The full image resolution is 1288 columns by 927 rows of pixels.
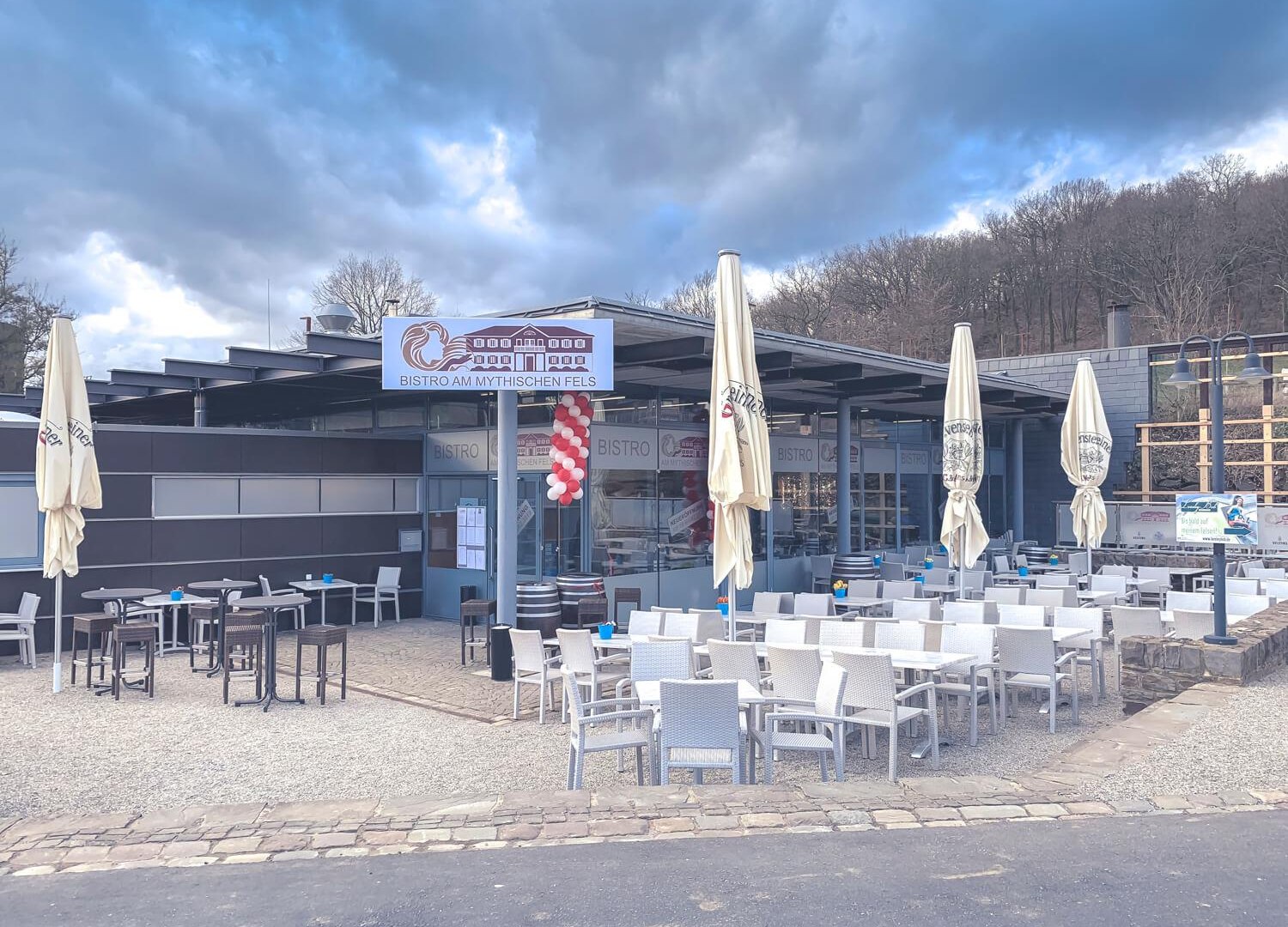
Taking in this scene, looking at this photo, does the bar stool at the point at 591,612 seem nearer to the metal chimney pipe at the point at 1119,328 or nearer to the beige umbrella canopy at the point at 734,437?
the beige umbrella canopy at the point at 734,437

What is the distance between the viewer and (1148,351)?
21641 mm

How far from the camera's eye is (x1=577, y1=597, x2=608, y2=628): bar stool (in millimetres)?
11280

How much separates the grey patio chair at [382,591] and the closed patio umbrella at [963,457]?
7874 millimetres

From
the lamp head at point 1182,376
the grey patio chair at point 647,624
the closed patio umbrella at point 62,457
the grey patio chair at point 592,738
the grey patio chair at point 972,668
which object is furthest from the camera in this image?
the lamp head at point 1182,376

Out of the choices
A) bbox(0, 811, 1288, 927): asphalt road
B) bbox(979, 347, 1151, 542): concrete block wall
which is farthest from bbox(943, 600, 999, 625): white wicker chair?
bbox(979, 347, 1151, 542): concrete block wall

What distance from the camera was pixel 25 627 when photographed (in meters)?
11.8

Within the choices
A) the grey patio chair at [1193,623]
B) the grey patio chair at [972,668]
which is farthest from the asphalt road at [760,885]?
the grey patio chair at [1193,623]

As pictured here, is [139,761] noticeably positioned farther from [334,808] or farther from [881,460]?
[881,460]

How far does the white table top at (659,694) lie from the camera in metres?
6.53

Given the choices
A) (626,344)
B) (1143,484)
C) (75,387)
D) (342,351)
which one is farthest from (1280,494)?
(75,387)

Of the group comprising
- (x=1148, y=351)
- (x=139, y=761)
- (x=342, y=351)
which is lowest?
(x=139, y=761)

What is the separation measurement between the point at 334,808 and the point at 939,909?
3231mm

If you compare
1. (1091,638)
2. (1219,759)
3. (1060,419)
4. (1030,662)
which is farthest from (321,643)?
(1060,419)

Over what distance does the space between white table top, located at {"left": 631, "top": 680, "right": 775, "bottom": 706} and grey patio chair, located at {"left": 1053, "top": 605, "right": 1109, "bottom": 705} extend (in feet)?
Result: 11.7
